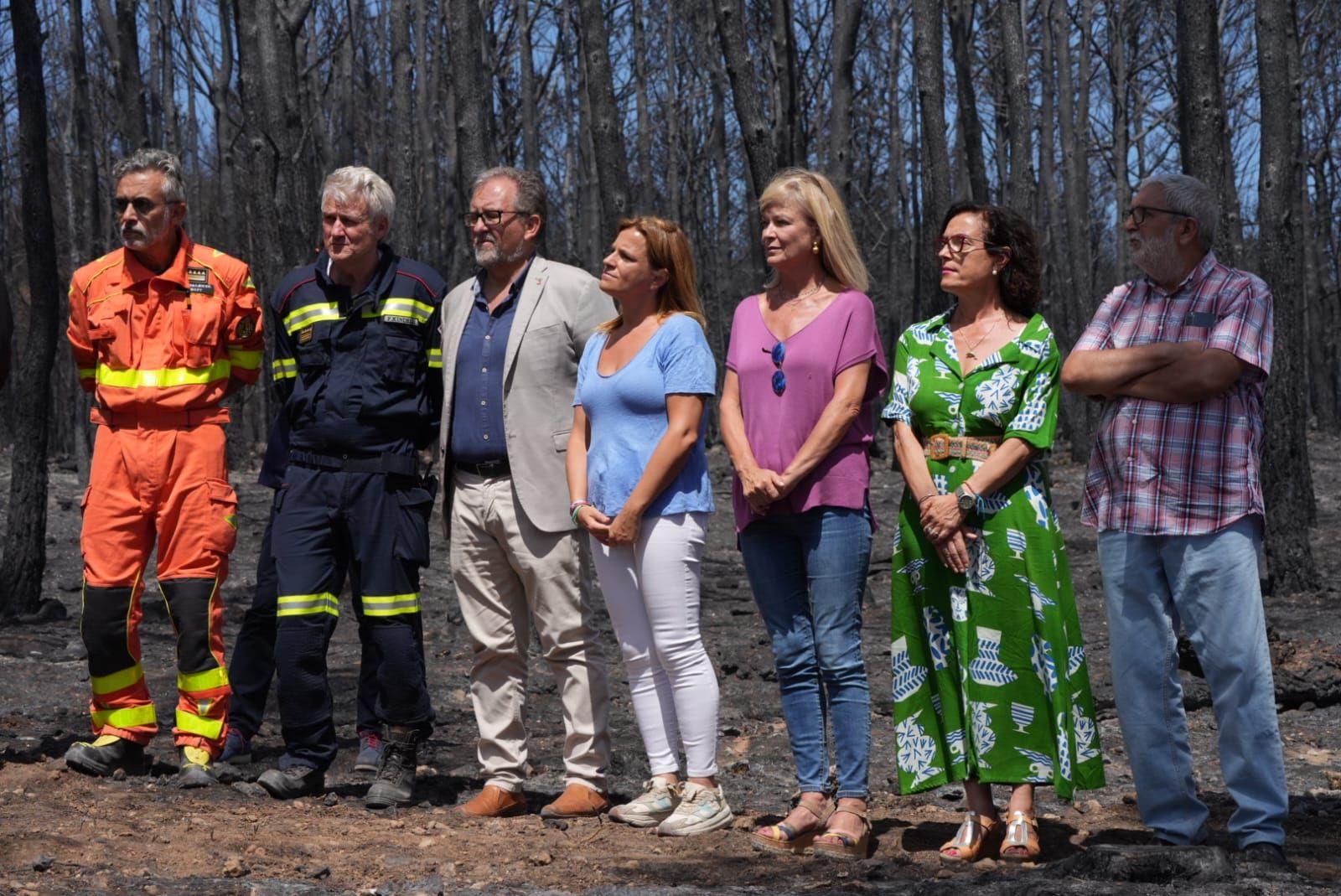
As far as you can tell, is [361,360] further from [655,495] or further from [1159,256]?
[1159,256]

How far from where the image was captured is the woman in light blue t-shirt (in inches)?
201

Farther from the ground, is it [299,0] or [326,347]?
[299,0]

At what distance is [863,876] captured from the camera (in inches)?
179

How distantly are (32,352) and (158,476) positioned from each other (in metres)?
4.59

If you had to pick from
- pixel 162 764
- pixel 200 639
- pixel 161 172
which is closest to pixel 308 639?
pixel 200 639

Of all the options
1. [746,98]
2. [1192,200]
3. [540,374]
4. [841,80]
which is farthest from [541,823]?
[841,80]

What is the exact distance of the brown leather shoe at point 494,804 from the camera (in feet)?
17.9

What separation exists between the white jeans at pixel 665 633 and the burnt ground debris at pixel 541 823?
0.33 metres

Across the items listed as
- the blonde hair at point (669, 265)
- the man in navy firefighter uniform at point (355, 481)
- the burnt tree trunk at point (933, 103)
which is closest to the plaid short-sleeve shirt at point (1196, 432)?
the blonde hair at point (669, 265)

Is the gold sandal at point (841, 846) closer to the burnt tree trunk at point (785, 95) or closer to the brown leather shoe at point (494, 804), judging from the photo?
the brown leather shoe at point (494, 804)

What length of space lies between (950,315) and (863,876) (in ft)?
5.94

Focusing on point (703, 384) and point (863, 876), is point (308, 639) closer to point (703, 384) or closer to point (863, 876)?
point (703, 384)

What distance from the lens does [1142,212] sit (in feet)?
15.4

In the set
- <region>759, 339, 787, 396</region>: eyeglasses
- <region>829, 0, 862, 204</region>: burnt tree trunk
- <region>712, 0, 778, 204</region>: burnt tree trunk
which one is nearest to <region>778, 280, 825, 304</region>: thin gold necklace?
<region>759, 339, 787, 396</region>: eyeglasses
